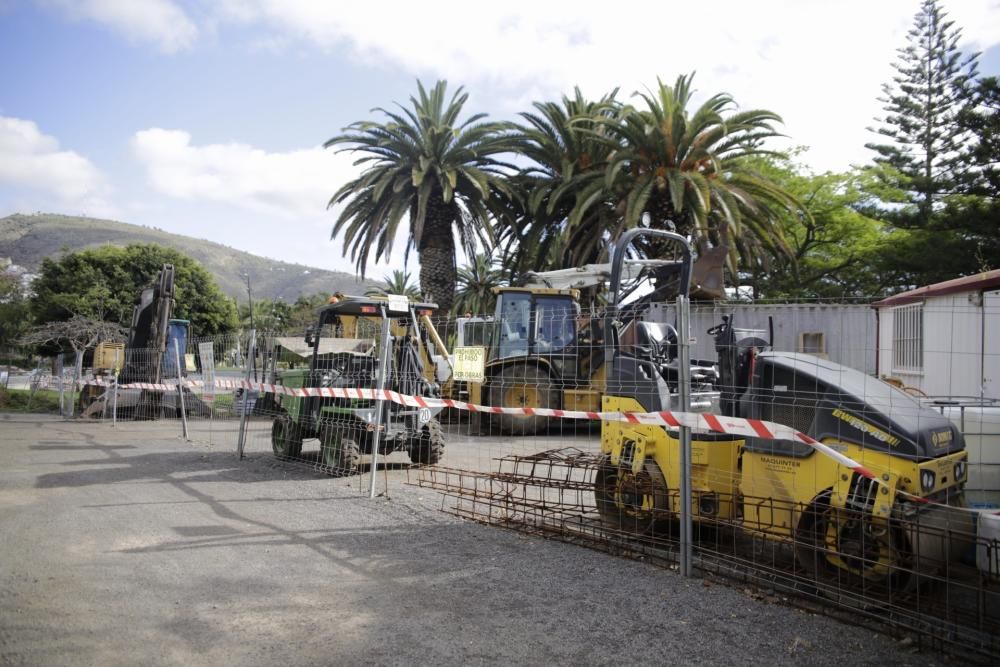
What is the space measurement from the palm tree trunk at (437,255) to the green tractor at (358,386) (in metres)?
11.9

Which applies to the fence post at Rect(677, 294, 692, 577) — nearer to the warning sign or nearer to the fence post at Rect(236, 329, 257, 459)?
the warning sign

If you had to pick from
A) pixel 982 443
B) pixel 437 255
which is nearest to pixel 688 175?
pixel 437 255

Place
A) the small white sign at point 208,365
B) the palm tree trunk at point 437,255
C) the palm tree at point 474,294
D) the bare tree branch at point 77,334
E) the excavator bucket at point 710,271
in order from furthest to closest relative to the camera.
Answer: the palm tree at point 474,294 → the bare tree branch at point 77,334 → the palm tree trunk at point 437,255 → the small white sign at point 208,365 → the excavator bucket at point 710,271

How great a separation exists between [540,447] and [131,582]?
6.58 metres

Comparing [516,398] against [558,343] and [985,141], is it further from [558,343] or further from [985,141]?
[985,141]

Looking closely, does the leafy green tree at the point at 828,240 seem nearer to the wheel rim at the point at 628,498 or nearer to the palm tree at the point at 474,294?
the palm tree at the point at 474,294

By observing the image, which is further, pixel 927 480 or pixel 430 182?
pixel 430 182

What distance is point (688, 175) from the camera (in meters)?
19.6

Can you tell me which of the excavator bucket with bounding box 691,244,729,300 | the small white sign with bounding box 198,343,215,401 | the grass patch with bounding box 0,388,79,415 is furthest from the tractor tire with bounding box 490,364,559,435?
the grass patch with bounding box 0,388,79,415

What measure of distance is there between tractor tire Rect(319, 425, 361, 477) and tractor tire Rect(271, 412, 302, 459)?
931 mm

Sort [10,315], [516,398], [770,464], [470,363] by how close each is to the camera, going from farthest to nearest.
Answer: [10,315]
[516,398]
[470,363]
[770,464]

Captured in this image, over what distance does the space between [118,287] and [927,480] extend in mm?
37247

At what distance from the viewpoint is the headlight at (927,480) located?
4.07m

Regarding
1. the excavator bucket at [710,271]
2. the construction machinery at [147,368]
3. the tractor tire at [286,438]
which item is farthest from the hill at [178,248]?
the excavator bucket at [710,271]
